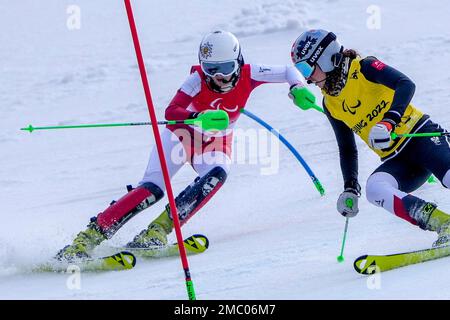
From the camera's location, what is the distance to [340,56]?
5.70 m

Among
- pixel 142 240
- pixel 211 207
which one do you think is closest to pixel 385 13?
pixel 211 207

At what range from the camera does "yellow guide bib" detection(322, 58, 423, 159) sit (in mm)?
5707

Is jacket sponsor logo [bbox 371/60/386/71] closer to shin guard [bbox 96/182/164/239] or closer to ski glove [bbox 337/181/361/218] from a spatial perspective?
ski glove [bbox 337/181/361/218]

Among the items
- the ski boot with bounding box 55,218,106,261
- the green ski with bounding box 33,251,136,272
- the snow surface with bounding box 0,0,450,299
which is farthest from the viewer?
the ski boot with bounding box 55,218,106,261

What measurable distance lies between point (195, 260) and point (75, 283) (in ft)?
2.75

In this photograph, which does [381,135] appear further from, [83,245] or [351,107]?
[83,245]

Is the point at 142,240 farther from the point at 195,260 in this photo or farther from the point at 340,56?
the point at 340,56

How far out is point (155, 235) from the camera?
6375 millimetres

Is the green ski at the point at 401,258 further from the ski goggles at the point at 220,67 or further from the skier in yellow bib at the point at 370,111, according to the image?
the ski goggles at the point at 220,67

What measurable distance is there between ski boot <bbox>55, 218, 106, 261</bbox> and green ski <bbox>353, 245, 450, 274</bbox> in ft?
6.56

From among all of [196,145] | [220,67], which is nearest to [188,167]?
[196,145]

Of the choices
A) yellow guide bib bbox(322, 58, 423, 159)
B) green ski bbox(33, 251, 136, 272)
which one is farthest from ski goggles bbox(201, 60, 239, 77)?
green ski bbox(33, 251, 136, 272)

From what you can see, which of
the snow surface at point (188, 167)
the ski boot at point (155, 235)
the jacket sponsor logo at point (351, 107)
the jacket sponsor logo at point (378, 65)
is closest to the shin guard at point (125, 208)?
the ski boot at point (155, 235)

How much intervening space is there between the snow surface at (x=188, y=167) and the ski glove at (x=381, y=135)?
27.8 inches
